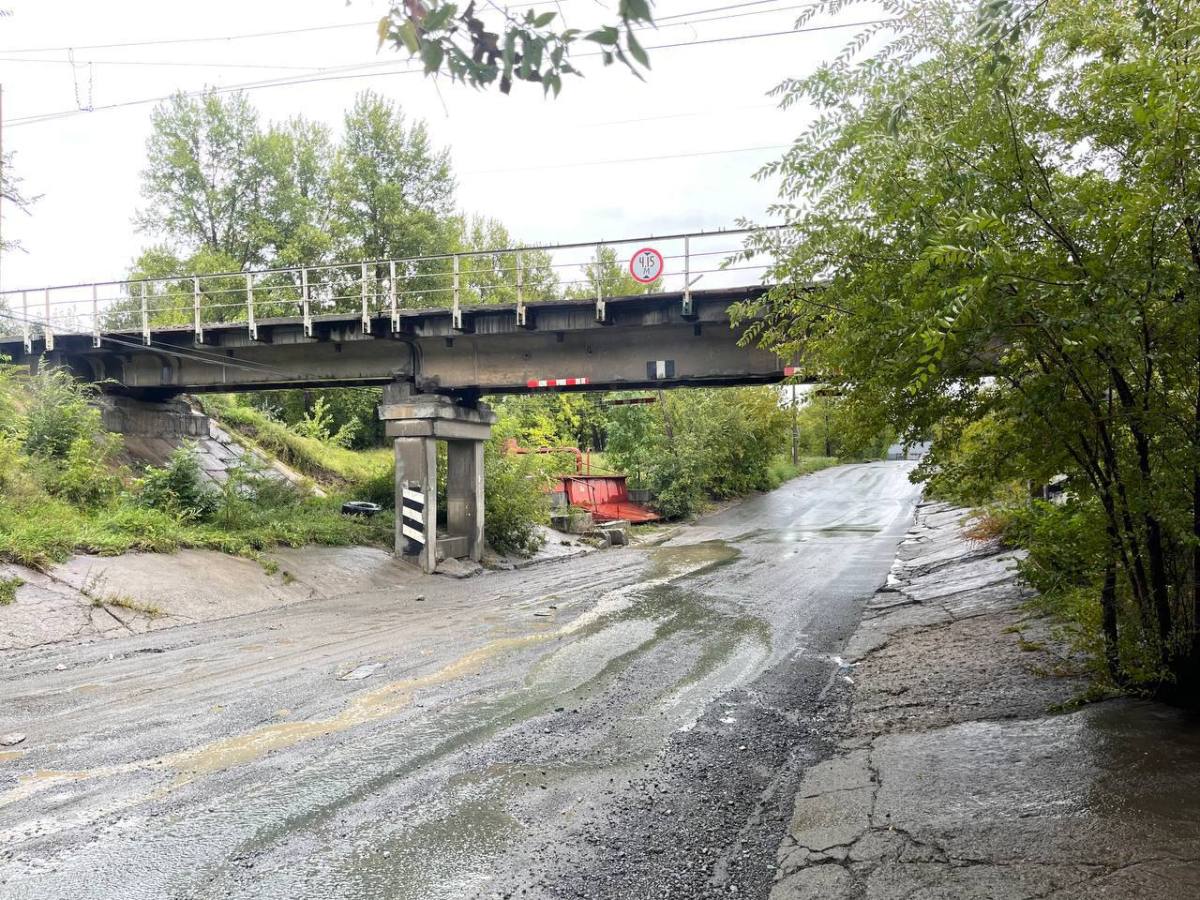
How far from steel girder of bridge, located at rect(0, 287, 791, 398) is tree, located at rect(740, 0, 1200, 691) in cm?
980

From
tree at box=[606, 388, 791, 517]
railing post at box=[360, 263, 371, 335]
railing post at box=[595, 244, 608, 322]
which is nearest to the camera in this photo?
railing post at box=[595, 244, 608, 322]

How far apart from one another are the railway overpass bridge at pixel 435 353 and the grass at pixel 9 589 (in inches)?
293

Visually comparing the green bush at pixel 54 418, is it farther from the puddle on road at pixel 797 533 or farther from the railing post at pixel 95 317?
→ the puddle on road at pixel 797 533

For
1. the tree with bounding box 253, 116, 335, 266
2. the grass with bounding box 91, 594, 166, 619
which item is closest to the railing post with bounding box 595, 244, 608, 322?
the grass with bounding box 91, 594, 166, 619

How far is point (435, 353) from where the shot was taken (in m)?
20.0

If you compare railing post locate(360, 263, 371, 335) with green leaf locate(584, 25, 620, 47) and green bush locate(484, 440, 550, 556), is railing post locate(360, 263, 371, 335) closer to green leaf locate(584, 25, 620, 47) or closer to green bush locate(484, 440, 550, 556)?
green bush locate(484, 440, 550, 556)

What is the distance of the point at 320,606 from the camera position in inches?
571

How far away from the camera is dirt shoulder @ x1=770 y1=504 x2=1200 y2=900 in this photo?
3.64 m

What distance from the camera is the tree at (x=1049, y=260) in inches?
171

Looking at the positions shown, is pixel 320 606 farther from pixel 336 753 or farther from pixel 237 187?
pixel 237 187

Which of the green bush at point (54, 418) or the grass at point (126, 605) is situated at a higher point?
the green bush at point (54, 418)

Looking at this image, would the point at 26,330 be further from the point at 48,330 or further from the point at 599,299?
the point at 599,299

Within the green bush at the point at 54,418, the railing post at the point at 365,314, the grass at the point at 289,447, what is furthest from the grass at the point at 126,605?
the grass at the point at 289,447

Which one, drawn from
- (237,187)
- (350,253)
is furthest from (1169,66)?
(237,187)
